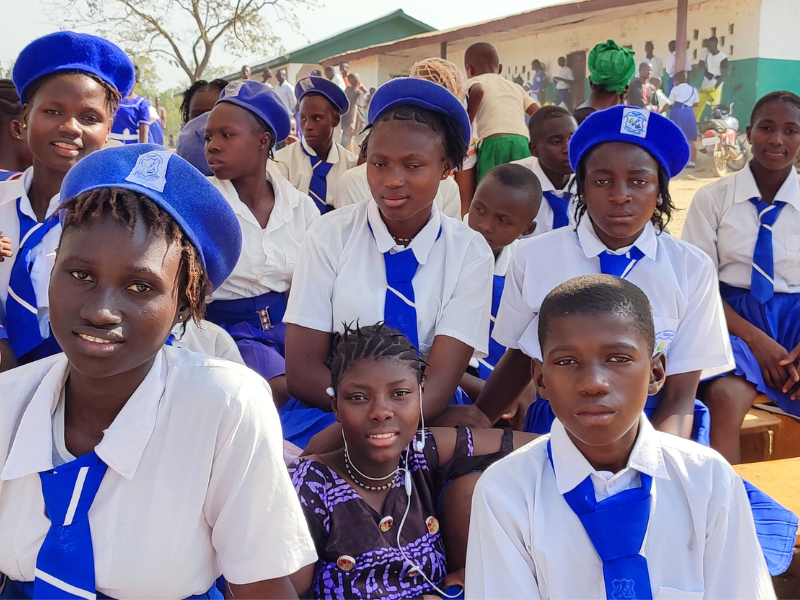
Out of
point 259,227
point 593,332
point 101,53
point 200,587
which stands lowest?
point 200,587

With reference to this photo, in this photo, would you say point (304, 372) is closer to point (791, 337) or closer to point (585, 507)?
point (585, 507)

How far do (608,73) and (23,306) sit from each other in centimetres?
393

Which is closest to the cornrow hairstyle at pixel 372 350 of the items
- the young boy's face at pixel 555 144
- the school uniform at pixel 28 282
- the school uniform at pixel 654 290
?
the school uniform at pixel 654 290

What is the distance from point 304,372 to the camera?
249 centimetres

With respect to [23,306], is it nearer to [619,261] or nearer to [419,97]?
[419,97]

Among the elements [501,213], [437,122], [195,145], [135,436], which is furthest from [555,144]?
[135,436]

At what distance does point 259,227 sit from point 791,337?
2.33 metres

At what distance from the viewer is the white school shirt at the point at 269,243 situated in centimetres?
304

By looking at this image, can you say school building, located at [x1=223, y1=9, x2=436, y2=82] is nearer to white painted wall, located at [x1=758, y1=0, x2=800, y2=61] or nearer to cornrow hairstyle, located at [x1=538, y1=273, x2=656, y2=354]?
white painted wall, located at [x1=758, y1=0, x2=800, y2=61]

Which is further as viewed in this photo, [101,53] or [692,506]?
[101,53]

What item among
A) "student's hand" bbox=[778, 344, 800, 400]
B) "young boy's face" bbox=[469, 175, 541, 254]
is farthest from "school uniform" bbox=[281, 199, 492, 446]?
"student's hand" bbox=[778, 344, 800, 400]

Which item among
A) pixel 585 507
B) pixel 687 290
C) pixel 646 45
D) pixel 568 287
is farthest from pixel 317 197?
pixel 646 45

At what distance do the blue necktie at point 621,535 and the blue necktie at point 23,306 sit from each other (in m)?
1.67

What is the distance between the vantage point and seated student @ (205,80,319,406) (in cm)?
300
